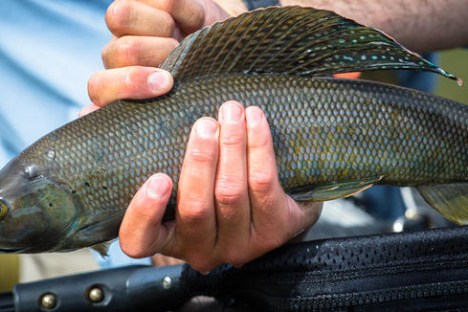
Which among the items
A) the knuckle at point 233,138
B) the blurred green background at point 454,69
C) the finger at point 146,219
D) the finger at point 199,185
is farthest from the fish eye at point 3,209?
the blurred green background at point 454,69

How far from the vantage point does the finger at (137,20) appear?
5.08 feet

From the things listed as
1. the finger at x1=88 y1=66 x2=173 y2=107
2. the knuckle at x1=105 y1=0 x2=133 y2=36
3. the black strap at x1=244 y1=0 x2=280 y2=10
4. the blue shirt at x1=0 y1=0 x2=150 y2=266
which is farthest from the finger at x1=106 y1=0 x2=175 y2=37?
the blue shirt at x1=0 y1=0 x2=150 y2=266

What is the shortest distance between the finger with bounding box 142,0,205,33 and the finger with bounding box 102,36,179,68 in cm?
7

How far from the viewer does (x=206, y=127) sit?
4.42 ft

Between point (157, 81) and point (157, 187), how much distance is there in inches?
8.6

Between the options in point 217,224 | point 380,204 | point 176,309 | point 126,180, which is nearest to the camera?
point 126,180

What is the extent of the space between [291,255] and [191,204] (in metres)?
0.23

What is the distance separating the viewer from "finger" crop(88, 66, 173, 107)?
140 centimetres

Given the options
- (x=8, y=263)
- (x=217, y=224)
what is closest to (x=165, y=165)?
(x=217, y=224)

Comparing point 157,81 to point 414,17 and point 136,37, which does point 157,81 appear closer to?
point 136,37

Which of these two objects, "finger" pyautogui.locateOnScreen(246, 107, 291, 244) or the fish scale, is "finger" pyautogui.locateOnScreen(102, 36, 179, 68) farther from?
"finger" pyautogui.locateOnScreen(246, 107, 291, 244)

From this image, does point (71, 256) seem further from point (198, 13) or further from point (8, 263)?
point (198, 13)

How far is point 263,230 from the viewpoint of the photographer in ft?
4.96

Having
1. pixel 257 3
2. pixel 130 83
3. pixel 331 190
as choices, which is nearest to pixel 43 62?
pixel 257 3
